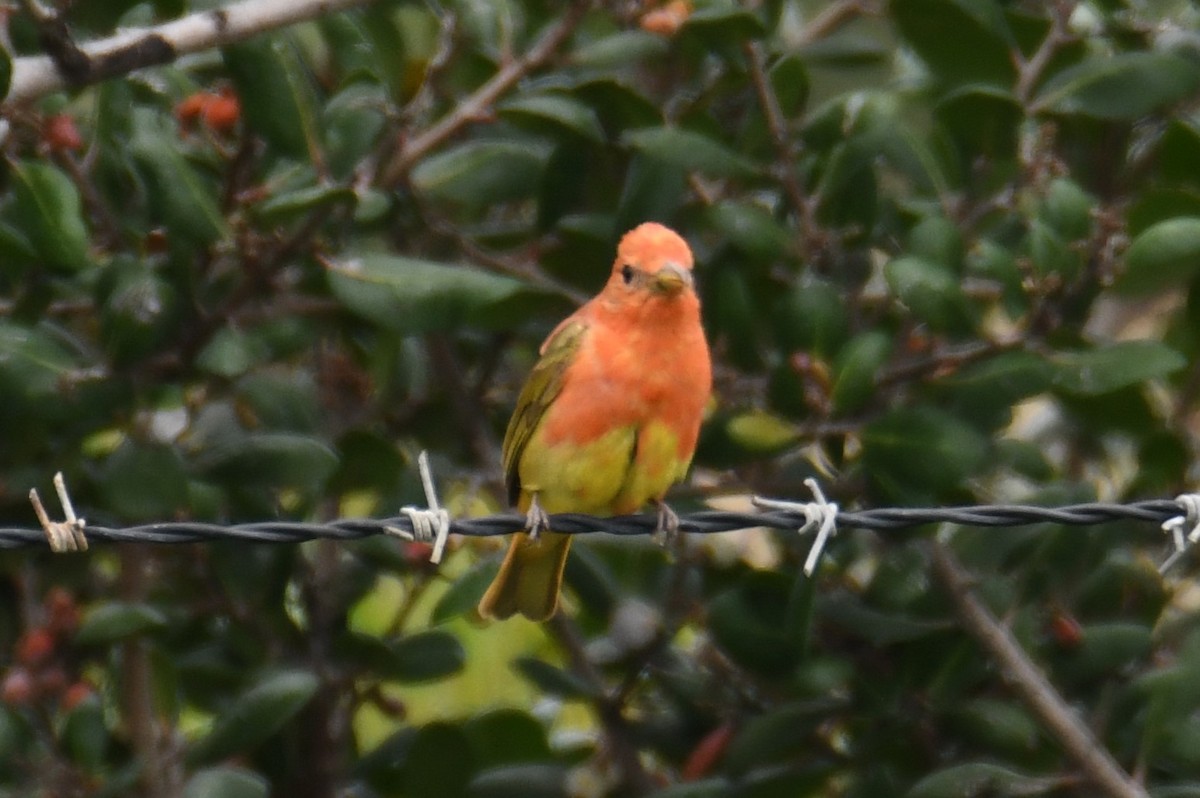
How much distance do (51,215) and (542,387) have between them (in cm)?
119

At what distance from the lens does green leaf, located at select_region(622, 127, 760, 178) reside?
4234mm

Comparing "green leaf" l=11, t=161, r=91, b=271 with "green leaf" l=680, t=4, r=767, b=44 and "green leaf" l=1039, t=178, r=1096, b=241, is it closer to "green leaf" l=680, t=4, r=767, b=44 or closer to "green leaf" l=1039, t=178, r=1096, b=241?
"green leaf" l=680, t=4, r=767, b=44

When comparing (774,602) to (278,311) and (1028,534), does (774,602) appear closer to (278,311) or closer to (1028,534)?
(1028,534)

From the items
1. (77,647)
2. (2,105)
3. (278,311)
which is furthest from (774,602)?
(2,105)

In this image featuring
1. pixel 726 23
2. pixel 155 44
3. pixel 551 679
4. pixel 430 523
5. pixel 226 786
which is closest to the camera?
pixel 430 523

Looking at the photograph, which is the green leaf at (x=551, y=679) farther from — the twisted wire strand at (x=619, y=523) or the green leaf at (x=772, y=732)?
the twisted wire strand at (x=619, y=523)

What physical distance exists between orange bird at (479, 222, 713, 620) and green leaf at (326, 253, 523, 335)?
33cm

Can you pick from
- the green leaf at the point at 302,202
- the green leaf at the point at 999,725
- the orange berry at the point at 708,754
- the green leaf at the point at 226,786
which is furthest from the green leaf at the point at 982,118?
the green leaf at the point at 226,786

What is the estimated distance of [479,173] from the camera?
4453 mm

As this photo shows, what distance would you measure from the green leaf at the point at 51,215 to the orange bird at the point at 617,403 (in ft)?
3.66

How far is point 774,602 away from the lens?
14.3 ft

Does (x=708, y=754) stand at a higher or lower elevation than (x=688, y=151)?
lower

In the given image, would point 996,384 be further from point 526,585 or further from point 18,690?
point 18,690

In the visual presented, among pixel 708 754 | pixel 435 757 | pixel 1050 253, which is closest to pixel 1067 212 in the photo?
pixel 1050 253
